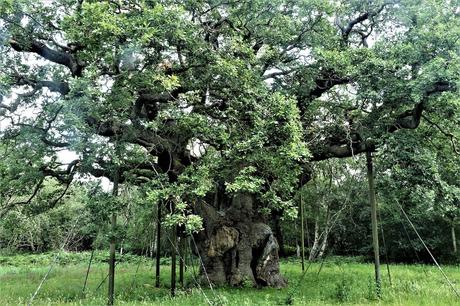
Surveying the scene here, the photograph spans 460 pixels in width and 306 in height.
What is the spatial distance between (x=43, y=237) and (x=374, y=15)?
36.1 metres

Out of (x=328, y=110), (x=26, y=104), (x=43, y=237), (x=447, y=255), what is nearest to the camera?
(x=26, y=104)

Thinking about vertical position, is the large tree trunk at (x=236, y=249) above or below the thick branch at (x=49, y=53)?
below

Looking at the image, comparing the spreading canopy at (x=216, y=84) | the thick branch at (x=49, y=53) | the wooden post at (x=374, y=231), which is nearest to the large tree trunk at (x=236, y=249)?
the spreading canopy at (x=216, y=84)

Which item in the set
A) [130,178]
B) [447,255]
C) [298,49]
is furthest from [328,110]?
[447,255]

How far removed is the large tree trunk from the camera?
1350 cm

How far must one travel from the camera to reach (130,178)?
34.9 ft

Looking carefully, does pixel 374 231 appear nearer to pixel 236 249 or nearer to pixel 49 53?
pixel 236 249

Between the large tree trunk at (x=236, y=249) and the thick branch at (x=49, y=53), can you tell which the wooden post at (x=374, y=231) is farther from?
the thick branch at (x=49, y=53)

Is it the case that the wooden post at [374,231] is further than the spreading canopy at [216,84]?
Yes

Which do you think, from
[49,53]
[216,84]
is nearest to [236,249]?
[216,84]

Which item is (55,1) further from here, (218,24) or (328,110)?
(328,110)

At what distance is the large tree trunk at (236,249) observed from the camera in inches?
531

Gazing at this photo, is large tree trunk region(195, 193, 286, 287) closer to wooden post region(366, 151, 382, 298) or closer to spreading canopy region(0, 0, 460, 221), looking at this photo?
spreading canopy region(0, 0, 460, 221)

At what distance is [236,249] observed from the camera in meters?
13.8
